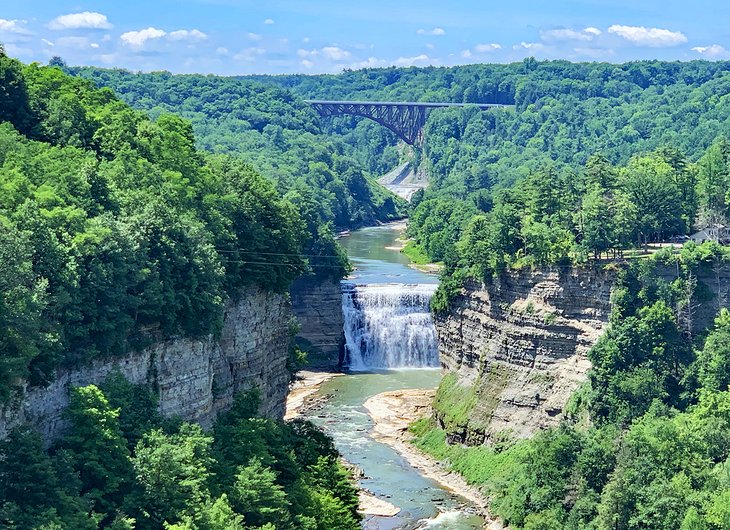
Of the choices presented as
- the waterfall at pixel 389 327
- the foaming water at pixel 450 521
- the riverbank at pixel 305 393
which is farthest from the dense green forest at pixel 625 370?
the waterfall at pixel 389 327

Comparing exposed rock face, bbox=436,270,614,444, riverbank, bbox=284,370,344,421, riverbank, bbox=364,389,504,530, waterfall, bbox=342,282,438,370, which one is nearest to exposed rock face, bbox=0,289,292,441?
riverbank, bbox=364,389,504,530

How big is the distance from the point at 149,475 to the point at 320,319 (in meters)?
56.6

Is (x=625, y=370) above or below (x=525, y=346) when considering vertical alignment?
below

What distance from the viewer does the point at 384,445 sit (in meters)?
82.4

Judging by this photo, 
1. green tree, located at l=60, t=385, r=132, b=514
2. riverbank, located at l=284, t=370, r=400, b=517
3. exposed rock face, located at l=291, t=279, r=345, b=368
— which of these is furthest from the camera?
exposed rock face, located at l=291, t=279, r=345, b=368

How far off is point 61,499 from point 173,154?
26.7 meters

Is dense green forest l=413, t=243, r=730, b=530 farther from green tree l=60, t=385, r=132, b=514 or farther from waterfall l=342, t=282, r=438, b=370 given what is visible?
green tree l=60, t=385, r=132, b=514

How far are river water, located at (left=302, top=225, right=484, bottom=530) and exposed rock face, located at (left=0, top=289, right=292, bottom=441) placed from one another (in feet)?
26.6

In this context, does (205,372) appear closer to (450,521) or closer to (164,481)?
(164,481)

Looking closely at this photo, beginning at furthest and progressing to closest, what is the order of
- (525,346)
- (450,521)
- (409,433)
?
(409,433)
(525,346)
(450,521)

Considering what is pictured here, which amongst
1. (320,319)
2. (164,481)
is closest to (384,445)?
(320,319)

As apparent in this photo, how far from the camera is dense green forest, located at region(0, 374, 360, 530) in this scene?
1777 inches

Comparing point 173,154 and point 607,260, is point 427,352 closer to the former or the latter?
point 607,260

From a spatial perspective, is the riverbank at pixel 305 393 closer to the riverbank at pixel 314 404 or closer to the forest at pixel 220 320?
the riverbank at pixel 314 404
